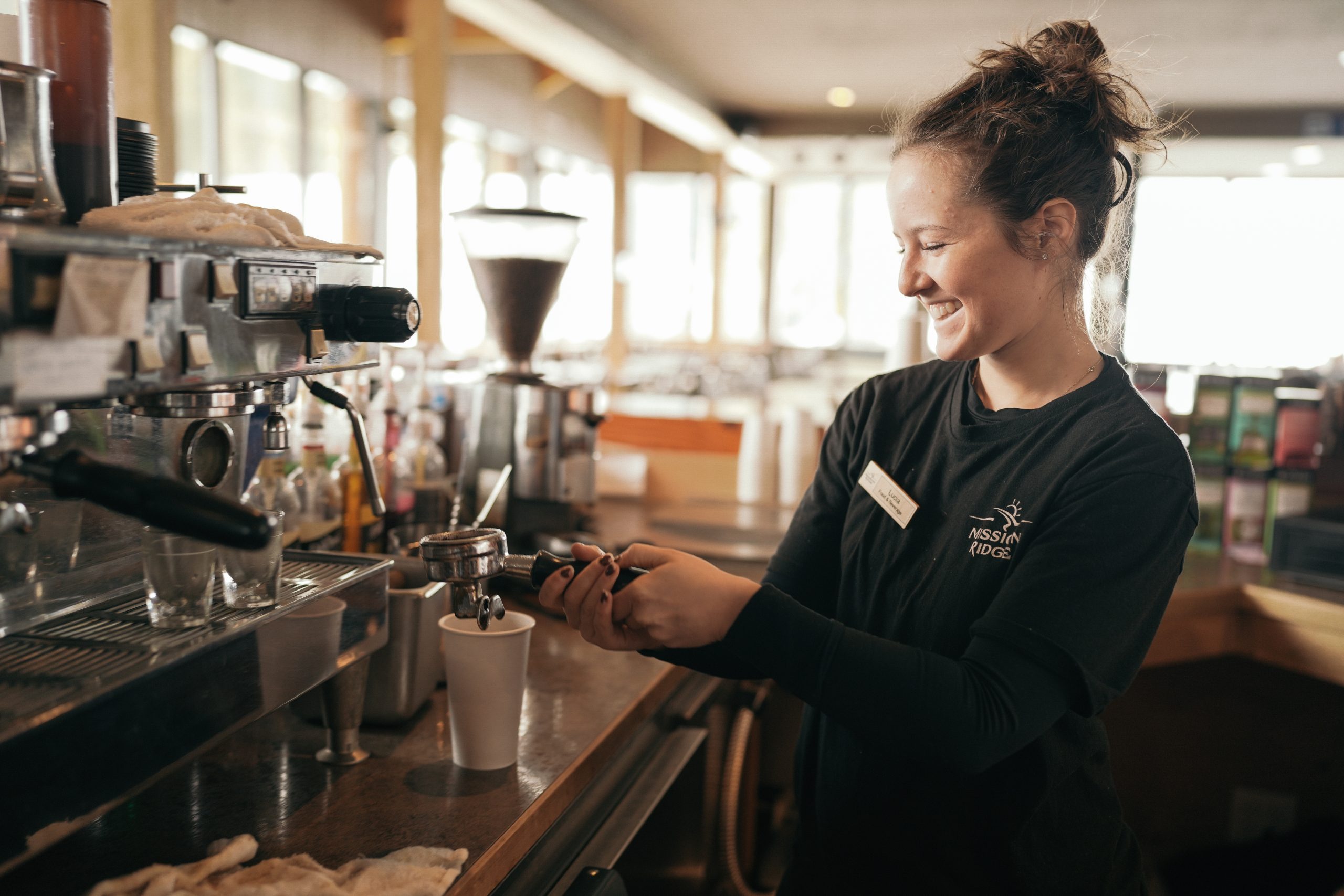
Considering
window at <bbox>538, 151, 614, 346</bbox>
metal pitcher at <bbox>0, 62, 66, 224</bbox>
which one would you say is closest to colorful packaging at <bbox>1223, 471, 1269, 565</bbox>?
metal pitcher at <bbox>0, 62, 66, 224</bbox>

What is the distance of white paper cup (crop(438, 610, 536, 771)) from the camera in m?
1.09

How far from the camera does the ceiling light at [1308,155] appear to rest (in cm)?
1052

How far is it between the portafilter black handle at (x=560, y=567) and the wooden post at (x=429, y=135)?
5.10 meters

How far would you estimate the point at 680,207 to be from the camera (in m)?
13.9

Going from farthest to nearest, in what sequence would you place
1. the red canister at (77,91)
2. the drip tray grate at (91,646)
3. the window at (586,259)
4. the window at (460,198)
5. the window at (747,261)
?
1. the window at (747,261)
2. the window at (586,259)
3. the window at (460,198)
4. the red canister at (77,91)
5. the drip tray grate at (91,646)

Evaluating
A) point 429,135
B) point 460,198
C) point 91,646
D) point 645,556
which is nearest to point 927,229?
point 645,556

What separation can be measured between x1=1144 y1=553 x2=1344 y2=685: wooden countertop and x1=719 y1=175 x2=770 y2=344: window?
491 inches

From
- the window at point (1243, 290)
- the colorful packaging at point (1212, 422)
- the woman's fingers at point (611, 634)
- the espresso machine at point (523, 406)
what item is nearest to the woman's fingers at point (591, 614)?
the woman's fingers at point (611, 634)

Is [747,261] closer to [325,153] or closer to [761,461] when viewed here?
[325,153]

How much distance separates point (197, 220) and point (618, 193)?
9090 mm

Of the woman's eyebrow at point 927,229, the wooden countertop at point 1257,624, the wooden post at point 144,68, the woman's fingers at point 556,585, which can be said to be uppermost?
the wooden post at point 144,68

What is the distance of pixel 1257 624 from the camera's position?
2176 mm

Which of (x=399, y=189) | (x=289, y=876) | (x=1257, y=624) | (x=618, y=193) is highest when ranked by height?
(x=618, y=193)

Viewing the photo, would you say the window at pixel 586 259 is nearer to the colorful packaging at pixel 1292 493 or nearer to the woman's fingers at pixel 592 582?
the colorful packaging at pixel 1292 493
